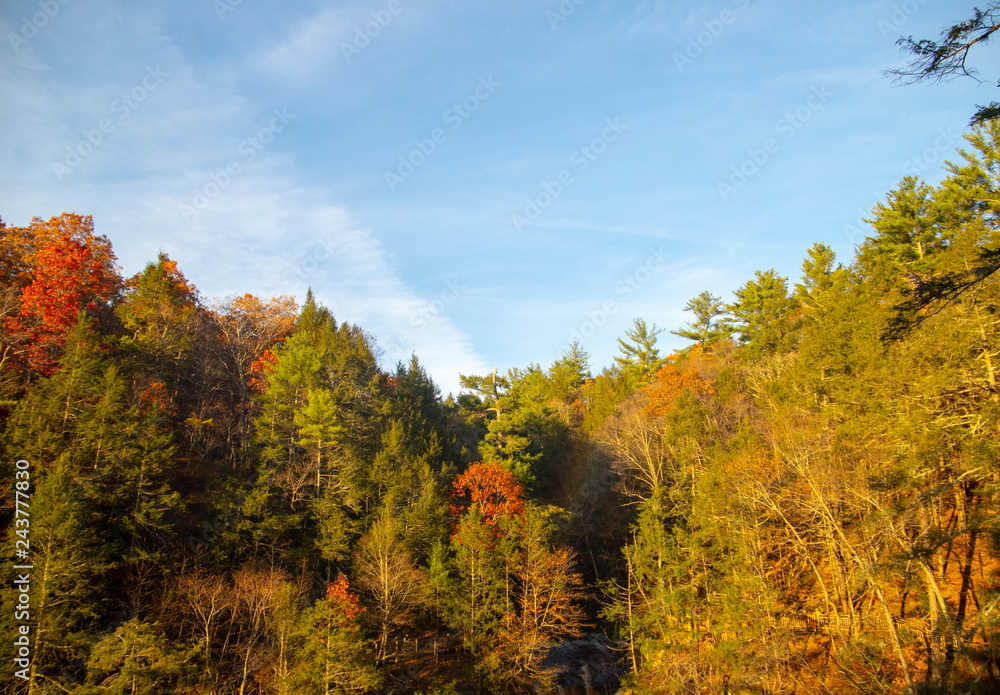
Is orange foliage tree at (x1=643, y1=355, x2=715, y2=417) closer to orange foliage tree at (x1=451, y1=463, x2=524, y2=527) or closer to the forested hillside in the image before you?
the forested hillside

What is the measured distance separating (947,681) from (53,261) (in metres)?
49.8

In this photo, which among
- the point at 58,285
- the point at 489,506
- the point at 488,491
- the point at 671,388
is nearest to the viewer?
the point at 58,285

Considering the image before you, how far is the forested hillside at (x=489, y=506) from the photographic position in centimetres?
1714

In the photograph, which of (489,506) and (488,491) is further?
(488,491)

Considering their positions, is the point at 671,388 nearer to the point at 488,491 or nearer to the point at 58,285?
the point at 488,491

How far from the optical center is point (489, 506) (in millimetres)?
33281

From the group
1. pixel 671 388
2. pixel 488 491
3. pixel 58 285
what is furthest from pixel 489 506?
pixel 58 285

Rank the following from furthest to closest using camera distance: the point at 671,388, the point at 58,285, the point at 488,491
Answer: the point at 671,388 < the point at 488,491 < the point at 58,285

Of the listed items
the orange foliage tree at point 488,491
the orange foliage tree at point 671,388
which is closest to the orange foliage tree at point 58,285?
the orange foliage tree at point 488,491

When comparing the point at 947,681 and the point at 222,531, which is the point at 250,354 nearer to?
the point at 222,531

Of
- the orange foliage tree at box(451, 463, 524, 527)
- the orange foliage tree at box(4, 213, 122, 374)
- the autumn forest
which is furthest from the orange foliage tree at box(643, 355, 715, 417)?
the orange foliage tree at box(4, 213, 122, 374)

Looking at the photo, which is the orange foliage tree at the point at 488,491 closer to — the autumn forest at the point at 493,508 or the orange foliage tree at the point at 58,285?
the autumn forest at the point at 493,508

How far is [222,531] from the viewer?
2723cm

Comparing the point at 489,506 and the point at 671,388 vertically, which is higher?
the point at 671,388
